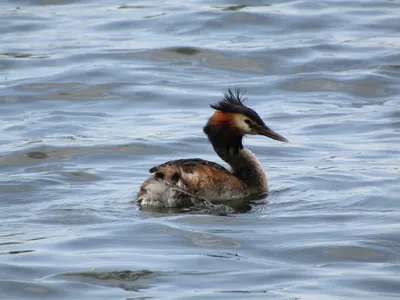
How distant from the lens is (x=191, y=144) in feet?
44.8

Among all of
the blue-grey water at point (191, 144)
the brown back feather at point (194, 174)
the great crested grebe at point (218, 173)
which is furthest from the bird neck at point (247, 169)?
the brown back feather at point (194, 174)

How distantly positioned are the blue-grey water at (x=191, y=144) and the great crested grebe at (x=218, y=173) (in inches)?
7.2

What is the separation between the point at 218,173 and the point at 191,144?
2.95 m

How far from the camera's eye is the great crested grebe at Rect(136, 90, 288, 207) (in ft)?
34.1

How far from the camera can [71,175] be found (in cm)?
1200

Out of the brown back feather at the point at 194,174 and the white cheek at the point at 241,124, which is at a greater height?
the white cheek at the point at 241,124

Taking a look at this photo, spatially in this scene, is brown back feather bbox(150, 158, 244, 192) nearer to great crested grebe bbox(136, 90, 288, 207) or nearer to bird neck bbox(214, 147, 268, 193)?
great crested grebe bbox(136, 90, 288, 207)

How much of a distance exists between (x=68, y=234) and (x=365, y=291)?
2655 millimetres

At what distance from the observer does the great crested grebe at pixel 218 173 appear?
1041 cm

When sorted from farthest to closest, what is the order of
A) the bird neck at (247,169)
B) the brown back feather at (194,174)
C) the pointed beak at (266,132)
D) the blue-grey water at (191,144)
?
the pointed beak at (266,132)
the bird neck at (247,169)
the brown back feather at (194,174)
the blue-grey water at (191,144)

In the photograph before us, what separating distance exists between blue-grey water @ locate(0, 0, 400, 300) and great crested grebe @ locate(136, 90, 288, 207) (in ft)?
0.60

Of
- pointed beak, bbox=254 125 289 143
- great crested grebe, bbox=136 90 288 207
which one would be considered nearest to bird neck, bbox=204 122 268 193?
great crested grebe, bbox=136 90 288 207

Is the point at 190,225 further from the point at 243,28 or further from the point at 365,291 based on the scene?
the point at 243,28

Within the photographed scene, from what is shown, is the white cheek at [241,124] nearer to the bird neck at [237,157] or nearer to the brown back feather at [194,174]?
the bird neck at [237,157]
